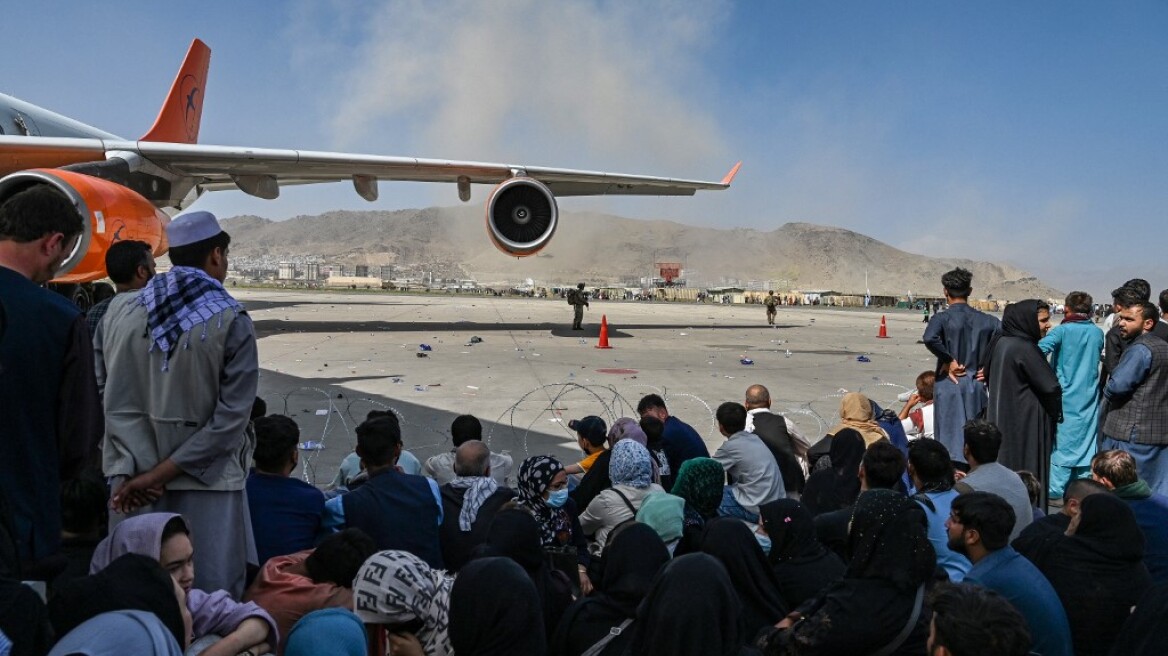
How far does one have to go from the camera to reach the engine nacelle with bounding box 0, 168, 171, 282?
9.10 meters

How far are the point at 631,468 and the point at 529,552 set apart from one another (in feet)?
2.44

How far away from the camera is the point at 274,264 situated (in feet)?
608

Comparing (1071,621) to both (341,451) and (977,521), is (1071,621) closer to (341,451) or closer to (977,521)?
(977,521)

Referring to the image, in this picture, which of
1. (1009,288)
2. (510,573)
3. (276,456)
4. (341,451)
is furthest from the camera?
(1009,288)

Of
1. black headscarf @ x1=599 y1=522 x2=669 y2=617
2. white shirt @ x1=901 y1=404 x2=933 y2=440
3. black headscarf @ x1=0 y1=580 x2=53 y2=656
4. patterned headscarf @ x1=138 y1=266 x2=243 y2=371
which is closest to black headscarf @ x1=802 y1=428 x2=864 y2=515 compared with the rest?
black headscarf @ x1=599 y1=522 x2=669 y2=617

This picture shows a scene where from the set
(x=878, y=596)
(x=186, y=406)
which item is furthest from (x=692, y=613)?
(x=186, y=406)

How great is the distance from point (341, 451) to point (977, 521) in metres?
5.07

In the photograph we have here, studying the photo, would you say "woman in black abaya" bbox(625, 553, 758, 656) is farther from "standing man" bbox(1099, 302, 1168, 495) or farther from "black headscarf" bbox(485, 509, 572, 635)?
"standing man" bbox(1099, 302, 1168, 495)

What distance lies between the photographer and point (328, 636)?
7.78 ft

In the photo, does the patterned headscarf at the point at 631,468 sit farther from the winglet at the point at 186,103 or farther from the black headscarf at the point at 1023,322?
the winglet at the point at 186,103

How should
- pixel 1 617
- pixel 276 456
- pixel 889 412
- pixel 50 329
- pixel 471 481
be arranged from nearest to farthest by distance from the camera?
pixel 1 617
pixel 50 329
pixel 276 456
pixel 471 481
pixel 889 412

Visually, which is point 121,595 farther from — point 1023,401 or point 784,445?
point 1023,401

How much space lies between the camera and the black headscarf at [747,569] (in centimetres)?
291

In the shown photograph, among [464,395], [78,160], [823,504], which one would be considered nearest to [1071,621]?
[823,504]
